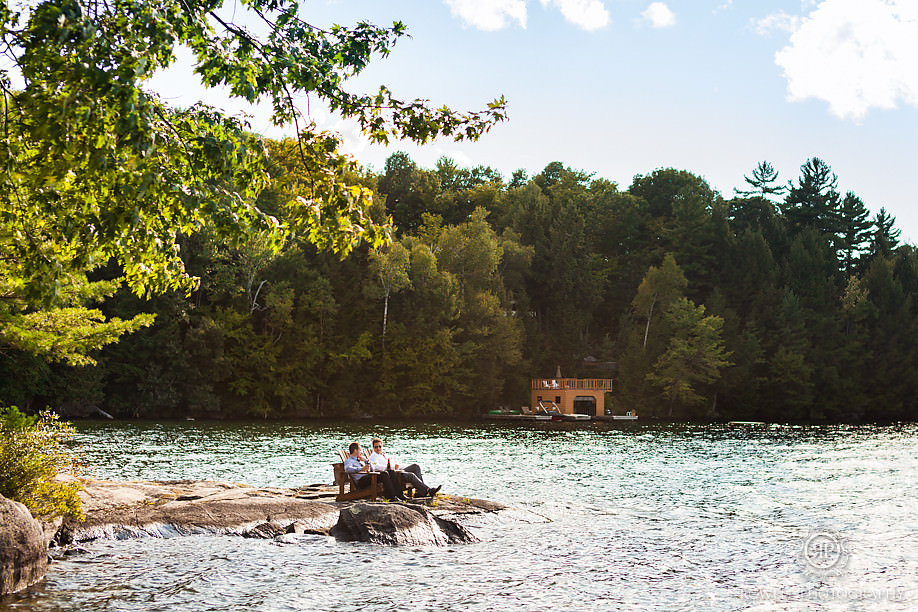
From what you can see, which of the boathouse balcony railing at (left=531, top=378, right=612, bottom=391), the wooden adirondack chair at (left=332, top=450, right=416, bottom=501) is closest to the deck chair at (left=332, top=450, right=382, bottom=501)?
the wooden adirondack chair at (left=332, top=450, right=416, bottom=501)

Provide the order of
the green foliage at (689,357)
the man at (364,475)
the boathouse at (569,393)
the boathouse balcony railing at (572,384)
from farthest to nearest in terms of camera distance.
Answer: the green foliage at (689,357), the boathouse balcony railing at (572,384), the boathouse at (569,393), the man at (364,475)

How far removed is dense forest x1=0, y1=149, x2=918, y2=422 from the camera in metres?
58.8

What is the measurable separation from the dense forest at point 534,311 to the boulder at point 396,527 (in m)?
39.3

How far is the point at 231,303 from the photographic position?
6238cm

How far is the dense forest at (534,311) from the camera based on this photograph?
5875cm

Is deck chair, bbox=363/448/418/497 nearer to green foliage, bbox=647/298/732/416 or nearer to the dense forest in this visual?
the dense forest

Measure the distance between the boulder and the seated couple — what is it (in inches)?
73.3

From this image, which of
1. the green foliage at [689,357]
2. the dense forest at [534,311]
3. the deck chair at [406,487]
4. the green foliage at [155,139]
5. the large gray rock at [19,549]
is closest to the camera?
the green foliage at [155,139]

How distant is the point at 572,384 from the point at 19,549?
60355 mm

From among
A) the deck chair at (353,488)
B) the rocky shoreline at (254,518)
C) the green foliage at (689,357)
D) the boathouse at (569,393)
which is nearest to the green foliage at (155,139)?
the rocky shoreline at (254,518)

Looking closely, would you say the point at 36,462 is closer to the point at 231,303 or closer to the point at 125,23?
the point at 125,23

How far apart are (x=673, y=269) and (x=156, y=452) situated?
54274mm

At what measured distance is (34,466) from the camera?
11.4 meters

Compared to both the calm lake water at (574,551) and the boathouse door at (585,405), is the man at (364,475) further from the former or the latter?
the boathouse door at (585,405)
